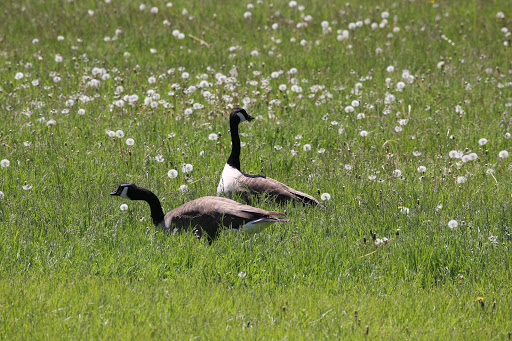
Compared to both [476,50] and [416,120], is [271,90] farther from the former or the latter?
[476,50]

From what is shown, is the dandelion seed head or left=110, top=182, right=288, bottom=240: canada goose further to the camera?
the dandelion seed head

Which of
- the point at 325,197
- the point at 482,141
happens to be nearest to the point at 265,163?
the point at 325,197

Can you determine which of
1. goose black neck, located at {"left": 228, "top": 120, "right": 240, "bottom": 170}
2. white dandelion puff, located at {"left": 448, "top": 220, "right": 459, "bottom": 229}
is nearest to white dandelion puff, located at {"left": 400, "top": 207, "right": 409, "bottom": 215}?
white dandelion puff, located at {"left": 448, "top": 220, "right": 459, "bottom": 229}

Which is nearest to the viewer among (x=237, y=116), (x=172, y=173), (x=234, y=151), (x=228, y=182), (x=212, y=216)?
(x=212, y=216)

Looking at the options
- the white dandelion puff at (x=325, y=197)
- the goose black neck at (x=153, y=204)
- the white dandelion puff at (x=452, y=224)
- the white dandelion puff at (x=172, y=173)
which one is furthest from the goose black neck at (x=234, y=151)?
the white dandelion puff at (x=452, y=224)

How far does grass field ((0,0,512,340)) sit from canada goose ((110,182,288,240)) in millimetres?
173

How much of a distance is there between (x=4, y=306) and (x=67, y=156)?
147 inches

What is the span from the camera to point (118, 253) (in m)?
6.00

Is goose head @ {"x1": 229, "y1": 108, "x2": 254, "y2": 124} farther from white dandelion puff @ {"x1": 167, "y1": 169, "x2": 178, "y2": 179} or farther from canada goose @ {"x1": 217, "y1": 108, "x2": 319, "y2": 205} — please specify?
white dandelion puff @ {"x1": 167, "y1": 169, "x2": 178, "y2": 179}

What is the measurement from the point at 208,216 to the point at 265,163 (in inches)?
92.8

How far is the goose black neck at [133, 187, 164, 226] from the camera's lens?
21.9ft

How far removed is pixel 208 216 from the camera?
256 inches

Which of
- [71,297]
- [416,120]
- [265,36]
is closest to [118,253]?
[71,297]

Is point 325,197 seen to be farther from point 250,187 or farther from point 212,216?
point 212,216
